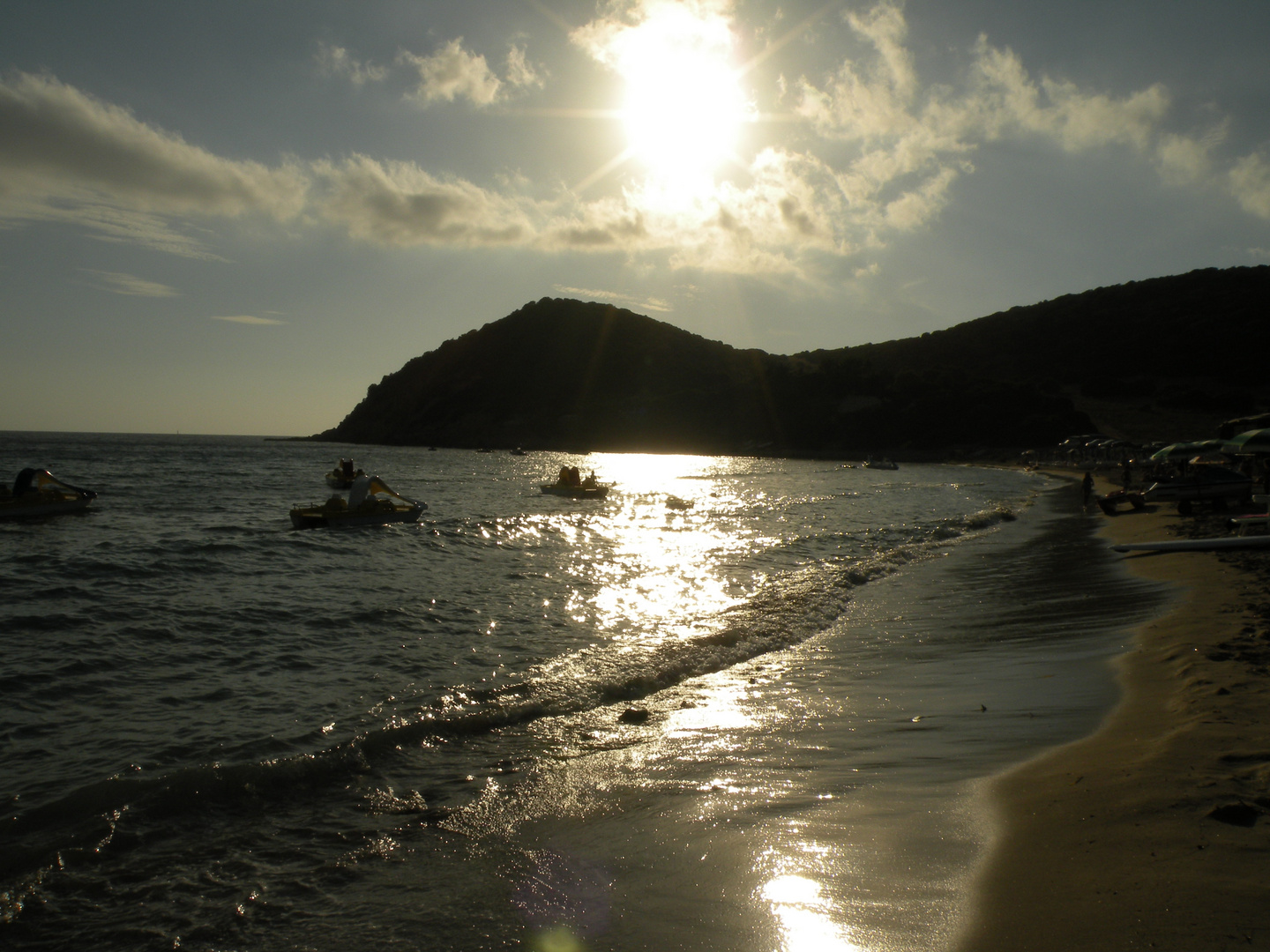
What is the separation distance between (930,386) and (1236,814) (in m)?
135

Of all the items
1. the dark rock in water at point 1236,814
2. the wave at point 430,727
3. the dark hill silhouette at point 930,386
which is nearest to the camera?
the dark rock in water at point 1236,814

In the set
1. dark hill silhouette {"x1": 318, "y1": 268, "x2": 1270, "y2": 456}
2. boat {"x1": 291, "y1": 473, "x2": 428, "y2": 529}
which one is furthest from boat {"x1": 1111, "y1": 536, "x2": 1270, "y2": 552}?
dark hill silhouette {"x1": 318, "y1": 268, "x2": 1270, "y2": 456}

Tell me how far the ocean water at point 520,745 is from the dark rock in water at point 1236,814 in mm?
1275

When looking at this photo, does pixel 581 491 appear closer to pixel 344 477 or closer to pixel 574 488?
pixel 574 488

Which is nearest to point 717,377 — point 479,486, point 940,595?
point 479,486

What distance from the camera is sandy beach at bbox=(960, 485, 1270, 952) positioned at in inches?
143

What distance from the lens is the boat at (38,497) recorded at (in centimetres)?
2805

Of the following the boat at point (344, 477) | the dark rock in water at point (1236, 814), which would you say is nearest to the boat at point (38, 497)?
the boat at point (344, 477)

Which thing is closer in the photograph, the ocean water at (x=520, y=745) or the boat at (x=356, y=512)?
the ocean water at (x=520, y=745)

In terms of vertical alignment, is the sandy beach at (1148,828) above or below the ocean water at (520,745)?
above

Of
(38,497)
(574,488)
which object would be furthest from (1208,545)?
(38,497)

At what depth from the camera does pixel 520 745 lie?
23.9 ft

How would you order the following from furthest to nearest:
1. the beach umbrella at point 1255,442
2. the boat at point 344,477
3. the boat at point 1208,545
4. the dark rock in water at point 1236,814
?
1. the boat at point 344,477
2. the beach umbrella at point 1255,442
3. the boat at point 1208,545
4. the dark rock in water at point 1236,814

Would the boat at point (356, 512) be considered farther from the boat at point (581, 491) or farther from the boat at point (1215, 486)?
the boat at point (1215, 486)
